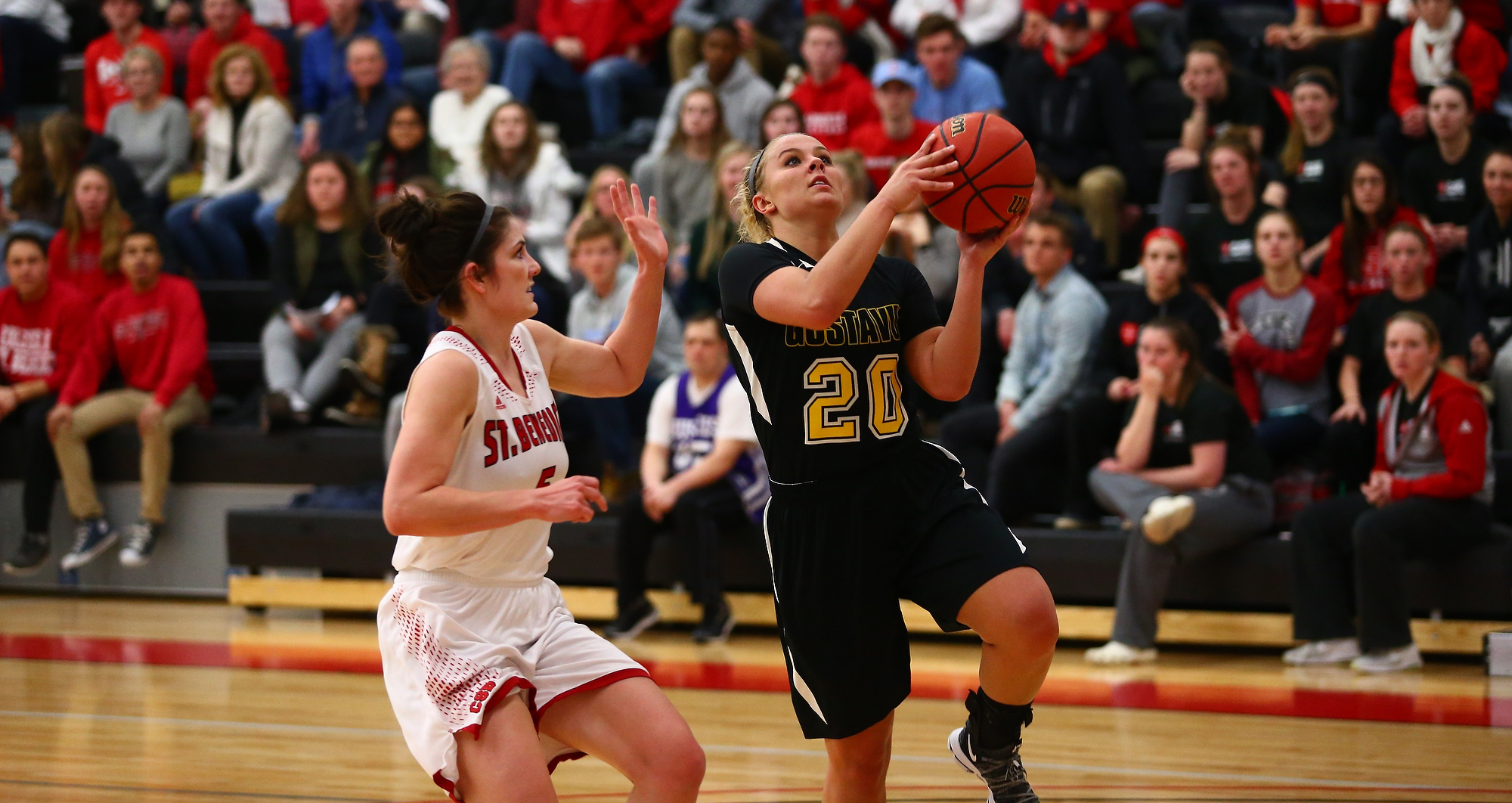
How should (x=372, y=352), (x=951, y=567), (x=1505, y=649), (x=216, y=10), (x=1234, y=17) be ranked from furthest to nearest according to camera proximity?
(x=216, y=10) < (x=1234, y=17) < (x=372, y=352) < (x=1505, y=649) < (x=951, y=567)

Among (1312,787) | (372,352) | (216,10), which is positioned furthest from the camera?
(216,10)

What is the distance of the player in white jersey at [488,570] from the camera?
9.29ft

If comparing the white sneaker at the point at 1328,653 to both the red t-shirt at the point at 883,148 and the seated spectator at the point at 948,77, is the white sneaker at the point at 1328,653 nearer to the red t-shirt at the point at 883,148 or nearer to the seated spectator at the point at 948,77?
the red t-shirt at the point at 883,148

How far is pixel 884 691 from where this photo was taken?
334cm

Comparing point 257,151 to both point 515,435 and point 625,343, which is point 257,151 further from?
point 515,435

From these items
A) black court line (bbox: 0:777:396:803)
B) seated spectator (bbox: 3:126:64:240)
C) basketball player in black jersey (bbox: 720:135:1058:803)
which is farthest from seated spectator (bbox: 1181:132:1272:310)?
seated spectator (bbox: 3:126:64:240)

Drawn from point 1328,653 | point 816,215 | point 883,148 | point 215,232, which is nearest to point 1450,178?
point 1328,653

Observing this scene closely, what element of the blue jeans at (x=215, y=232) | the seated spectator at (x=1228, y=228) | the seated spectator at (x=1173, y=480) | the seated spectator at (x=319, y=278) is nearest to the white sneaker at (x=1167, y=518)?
the seated spectator at (x=1173, y=480)

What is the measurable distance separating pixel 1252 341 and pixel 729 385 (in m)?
2.35

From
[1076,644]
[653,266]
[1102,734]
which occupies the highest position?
[653,266]

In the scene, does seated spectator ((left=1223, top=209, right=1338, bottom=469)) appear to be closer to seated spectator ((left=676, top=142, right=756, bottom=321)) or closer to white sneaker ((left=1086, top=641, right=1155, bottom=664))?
white sneaker ((left=1086, top=641, right=1155, bottom=664))

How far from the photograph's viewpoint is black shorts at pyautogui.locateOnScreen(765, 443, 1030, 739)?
10.9 feet

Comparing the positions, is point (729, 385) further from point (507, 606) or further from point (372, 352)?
point (507, 606)

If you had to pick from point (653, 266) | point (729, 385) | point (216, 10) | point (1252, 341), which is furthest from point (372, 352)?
point (653, 266)
